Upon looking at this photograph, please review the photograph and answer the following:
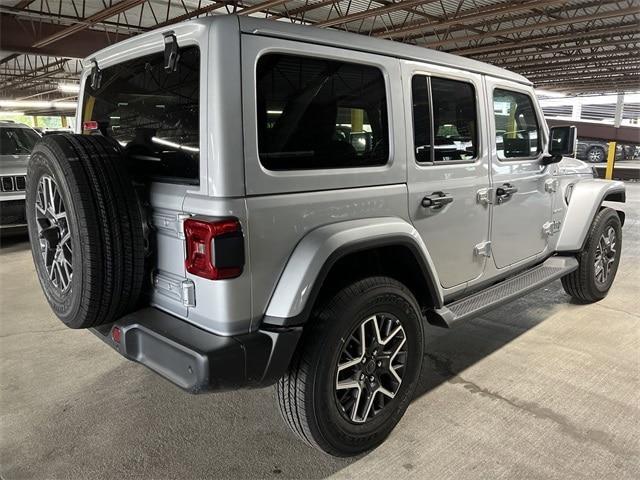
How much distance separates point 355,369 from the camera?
7.58 ft

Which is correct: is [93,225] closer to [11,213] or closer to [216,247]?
[216,247]

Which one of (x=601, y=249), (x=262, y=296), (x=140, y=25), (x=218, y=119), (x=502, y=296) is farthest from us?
(x=140, y=25)

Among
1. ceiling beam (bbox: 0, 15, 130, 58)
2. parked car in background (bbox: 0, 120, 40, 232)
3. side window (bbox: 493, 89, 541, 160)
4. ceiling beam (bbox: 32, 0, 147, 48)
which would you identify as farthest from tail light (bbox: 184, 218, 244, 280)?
ceiling beam (bbox: 0, 15, 130, 58)

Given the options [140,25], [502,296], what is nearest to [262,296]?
[502,296]

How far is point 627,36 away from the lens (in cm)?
1391

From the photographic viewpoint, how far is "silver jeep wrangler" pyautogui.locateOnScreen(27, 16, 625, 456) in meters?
1.89

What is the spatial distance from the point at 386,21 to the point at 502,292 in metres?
11.0

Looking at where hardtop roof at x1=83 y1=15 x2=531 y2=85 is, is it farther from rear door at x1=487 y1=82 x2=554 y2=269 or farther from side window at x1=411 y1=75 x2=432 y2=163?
rear door at x1=487 y1=82 x2=554 y2=269

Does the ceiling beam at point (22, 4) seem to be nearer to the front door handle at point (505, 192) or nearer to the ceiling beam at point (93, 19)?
the ceiling beam at point (93, 19)

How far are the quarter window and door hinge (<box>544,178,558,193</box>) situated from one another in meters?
0.95

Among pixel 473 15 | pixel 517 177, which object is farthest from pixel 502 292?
pixel 473 15

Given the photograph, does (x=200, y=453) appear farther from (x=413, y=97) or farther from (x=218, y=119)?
(x=413, y=97)

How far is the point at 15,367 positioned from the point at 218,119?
2511 mm

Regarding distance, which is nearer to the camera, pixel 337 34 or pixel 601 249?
pixel 337 34
